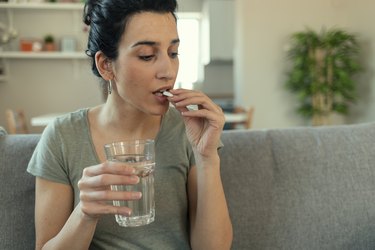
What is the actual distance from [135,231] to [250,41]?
14.5ft

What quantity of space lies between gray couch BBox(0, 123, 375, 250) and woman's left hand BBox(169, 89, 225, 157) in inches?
10.0

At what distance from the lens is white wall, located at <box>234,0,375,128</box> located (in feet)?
17.0

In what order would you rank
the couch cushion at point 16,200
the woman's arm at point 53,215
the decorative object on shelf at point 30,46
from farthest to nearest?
1. the decorative object on shelf at point 30,46
2. the couch cushion at point 16,200
3. the woman's arm at point 53,215

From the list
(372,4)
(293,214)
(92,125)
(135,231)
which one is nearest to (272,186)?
(293,214)

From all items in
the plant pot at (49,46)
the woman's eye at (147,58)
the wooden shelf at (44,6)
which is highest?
the wooden shelf at (44,6)

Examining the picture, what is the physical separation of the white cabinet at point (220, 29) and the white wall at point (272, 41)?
2.08 feet

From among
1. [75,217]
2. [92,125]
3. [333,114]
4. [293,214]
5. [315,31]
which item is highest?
[315,31]

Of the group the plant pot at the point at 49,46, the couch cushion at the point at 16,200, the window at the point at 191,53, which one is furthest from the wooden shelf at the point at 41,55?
the couch cushion at the point at 16,200

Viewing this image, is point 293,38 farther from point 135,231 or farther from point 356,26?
point 135,231

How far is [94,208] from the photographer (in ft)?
2.61

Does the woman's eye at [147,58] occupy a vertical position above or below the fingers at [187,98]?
above

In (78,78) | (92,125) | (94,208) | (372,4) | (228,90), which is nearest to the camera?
(94,208)

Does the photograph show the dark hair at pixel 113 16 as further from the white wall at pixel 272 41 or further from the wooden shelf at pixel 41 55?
the white wall at pixel 272 41

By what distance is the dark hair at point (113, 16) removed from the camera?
1002mm
